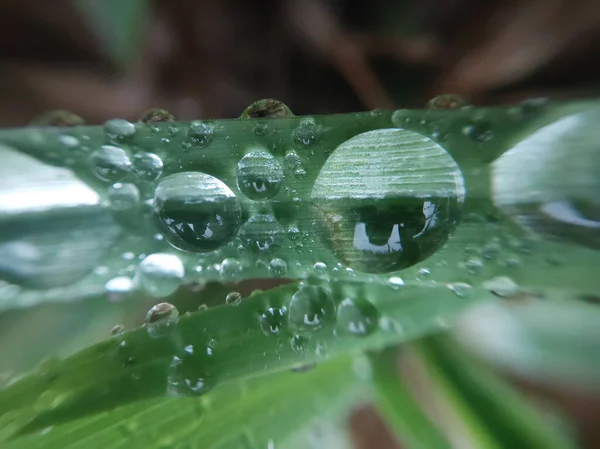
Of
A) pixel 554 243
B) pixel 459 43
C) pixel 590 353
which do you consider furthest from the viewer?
pixel 459 43

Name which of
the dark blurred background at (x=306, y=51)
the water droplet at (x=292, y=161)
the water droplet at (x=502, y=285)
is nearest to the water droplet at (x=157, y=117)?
the water droplet at (x=292, y=161)

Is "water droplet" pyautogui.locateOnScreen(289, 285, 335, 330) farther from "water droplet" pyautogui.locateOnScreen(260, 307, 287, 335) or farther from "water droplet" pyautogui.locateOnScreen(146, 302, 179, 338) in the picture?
"water droplet" pyautogui.locateOnScreen(146, 302, 179, 338)

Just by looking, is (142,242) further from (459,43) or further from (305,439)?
(459,43)

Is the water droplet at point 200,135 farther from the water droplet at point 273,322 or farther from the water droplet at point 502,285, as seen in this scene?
the water droplet at point 502,285

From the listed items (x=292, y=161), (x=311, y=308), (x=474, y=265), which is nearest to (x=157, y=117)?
(x=292, y=161)

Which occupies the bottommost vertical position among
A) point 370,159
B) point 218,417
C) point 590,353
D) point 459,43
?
point 590,353

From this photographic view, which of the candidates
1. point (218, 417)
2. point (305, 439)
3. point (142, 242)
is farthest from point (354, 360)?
point (142, 242)

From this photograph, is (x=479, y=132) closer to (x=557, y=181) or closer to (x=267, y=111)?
(x=557, y=181)
